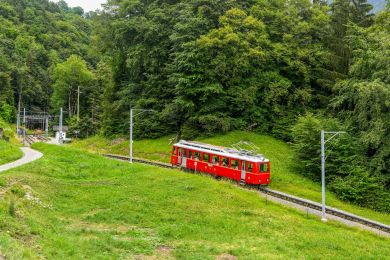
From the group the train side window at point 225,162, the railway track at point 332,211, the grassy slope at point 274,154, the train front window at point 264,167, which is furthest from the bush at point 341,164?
the train side window at point 225,162

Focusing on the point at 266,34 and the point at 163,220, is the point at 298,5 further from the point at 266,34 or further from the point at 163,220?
the point at 163,220

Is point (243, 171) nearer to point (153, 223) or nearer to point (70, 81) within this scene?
point (153, 223)

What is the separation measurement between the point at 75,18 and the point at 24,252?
159674 millimetres

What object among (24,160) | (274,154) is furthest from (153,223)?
(274,154)

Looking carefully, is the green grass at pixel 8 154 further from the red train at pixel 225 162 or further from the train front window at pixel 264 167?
the train front window at pixel 264 167

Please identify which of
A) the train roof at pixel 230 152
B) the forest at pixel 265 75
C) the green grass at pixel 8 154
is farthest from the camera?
the forest at pixel 265 75

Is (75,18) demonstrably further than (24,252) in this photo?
Yes

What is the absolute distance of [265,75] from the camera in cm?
5056

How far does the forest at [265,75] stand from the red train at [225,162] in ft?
26.2

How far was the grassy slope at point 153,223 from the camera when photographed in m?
15.5

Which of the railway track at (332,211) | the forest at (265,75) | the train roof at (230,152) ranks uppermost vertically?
the forest at (265,75)

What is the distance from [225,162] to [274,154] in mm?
11860

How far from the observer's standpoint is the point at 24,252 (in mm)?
12008

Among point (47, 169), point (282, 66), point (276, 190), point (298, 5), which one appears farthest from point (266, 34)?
point (47, 169)
